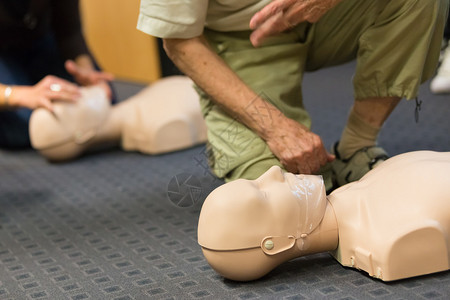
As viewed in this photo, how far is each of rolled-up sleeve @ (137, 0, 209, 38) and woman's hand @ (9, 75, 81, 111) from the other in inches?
28.4

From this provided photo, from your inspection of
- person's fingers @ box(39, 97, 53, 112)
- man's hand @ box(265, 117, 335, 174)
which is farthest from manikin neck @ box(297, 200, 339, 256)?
person's fingers @ box(39, 97, 53, 112)

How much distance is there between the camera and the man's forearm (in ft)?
4.16

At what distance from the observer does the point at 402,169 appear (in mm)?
1057

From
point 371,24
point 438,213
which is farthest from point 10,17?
point 438,213

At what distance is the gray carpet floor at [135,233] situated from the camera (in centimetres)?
104

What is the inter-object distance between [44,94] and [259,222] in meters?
1.11

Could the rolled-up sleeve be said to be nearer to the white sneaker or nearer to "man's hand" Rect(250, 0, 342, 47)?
"man's hand" Rect(250, 0, 342, 47)

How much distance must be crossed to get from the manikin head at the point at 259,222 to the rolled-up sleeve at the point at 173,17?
0.36 metres

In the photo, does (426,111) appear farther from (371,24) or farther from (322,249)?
(322,249)

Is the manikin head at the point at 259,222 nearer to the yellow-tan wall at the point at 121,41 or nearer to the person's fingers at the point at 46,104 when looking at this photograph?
the person's fingers at the point at 46,104

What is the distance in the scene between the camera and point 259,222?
99cm

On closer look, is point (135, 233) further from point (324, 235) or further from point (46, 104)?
point (46, 104)

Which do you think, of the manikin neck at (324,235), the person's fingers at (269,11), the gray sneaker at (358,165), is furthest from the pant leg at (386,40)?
the manikin neck at (324,235)

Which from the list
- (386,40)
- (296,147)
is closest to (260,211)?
(296,147)
